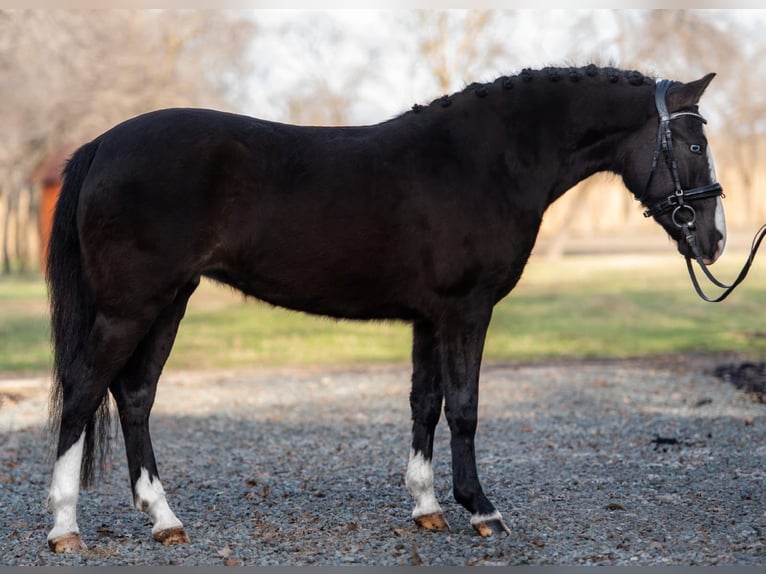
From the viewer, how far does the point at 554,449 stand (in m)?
6.97

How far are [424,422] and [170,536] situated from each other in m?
1.42

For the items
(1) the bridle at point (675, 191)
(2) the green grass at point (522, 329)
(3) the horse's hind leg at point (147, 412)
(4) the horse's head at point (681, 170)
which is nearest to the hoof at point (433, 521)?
(3) the horse's hind leg at point (147, 412)

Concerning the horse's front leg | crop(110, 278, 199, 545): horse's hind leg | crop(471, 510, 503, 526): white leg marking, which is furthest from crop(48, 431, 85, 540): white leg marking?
crop(471, 510, 503, 526): white leg marking

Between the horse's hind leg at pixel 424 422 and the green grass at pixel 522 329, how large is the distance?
4698 mm

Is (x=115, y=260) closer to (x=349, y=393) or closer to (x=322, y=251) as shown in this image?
(x=322, y=251)

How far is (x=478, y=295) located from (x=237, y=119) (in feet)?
4.89

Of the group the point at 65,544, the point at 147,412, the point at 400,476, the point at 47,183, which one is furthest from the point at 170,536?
the point at 47,183

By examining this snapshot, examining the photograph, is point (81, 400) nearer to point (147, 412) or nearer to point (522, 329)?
point (147, 412)

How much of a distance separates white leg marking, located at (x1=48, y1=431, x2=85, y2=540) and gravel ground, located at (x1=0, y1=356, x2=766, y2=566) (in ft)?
0.49

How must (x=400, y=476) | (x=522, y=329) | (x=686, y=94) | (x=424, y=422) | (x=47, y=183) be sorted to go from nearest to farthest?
(x=686, y=94) < (x=424, y=422) < (x=400, y=476) < (x=522, y=329) < (x=47, y=183)

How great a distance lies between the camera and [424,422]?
493cm

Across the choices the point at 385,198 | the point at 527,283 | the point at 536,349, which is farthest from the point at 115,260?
the point at 527,283

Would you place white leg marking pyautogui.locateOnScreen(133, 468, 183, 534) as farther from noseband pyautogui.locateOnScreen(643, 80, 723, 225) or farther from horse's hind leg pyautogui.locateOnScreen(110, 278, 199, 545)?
noseband pyautogui.locateOnScreen(643, 80, 723, 225)

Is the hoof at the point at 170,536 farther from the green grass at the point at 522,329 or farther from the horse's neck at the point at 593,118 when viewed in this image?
the green grass at the point at 522,329
